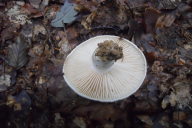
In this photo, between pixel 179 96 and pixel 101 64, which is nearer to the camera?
pixel 101 64

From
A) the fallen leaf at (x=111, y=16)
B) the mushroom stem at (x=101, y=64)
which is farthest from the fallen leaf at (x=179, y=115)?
the fallen leaf at (x=111, y=16)

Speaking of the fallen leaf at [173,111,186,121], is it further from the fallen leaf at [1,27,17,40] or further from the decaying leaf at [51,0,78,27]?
the fallen leaf at [1,27,17,40]

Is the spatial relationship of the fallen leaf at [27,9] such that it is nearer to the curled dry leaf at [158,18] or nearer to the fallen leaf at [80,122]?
the fallen leaf at [80,122]

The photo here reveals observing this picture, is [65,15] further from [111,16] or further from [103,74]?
[103,74]

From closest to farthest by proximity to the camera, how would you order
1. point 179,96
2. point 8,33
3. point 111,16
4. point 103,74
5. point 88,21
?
point 103,74 < point 179,96 < point 8,33 < point 88,21 < point 111,16

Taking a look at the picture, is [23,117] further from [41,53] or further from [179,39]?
[179,39]

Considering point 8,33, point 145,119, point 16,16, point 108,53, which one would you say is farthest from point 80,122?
point 16,16

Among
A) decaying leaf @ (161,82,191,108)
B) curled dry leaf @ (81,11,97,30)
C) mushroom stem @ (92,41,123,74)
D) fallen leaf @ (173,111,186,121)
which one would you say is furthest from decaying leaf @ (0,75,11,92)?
fallen leaf @ (173,111,186,121)
